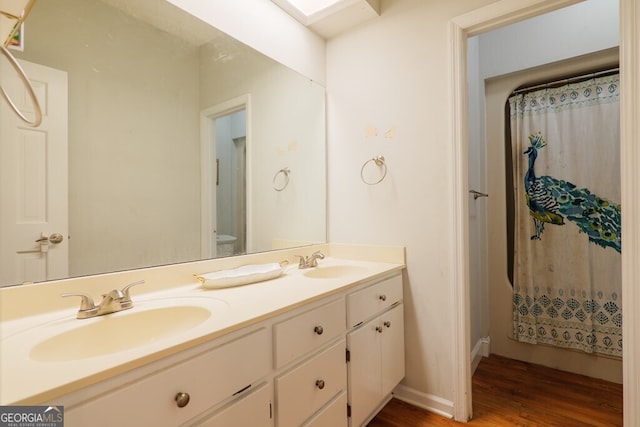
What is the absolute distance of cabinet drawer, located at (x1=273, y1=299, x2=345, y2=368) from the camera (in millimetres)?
994

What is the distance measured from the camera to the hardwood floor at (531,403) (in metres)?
1.58

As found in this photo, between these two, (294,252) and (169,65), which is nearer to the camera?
(169,65)

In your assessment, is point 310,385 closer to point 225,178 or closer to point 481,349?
point 225,178

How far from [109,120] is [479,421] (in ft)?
7.32

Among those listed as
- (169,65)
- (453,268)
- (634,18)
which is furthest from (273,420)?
(634,18)

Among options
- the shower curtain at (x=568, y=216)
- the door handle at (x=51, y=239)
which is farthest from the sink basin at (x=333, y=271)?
the shower curtain at (x=568, y=216)

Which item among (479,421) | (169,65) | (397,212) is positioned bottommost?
(479,421)

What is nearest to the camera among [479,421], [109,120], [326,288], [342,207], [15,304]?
[15,304]

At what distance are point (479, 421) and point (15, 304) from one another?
80.9 inches

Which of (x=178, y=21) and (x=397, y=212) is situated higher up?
(x=178, y=21)

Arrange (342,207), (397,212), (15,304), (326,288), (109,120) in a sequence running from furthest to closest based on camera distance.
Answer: (342,207)
(397,212)
(326,288)
(109,120)
(15,304)

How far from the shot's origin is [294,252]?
1876 millimetres

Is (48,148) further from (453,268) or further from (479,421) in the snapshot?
(479,421)

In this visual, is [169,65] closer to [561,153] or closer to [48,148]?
[48,148]
